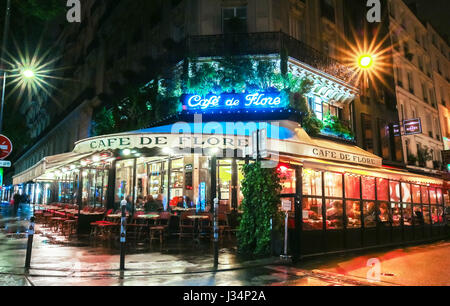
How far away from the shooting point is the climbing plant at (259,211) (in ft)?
27.4

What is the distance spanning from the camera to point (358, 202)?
10.1 meters

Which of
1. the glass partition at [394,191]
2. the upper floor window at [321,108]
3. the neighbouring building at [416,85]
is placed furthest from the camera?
the neighbouring building at [416,85]

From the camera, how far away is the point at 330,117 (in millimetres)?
16531

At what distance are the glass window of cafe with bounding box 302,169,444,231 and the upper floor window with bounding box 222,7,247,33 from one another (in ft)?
26.4

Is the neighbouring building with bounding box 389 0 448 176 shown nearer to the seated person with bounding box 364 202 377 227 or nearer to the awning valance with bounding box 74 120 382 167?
the seated person with bounding box 364 202 377 227

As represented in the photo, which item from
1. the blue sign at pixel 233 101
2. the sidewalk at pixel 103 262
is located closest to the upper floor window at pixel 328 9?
the blue sign at pixel 233 101

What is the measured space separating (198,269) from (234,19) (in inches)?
437

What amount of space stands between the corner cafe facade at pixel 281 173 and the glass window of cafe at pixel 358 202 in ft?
0.09

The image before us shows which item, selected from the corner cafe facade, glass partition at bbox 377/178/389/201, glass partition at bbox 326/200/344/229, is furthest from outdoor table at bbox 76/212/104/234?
glass partition at bbox 377/178/389/201

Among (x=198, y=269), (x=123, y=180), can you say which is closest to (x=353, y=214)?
(x=198, y=269)

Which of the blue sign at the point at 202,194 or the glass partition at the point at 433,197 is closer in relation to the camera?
the blue sign at the point at 202,194

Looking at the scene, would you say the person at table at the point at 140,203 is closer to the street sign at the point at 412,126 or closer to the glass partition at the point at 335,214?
the glass partition at the point at 335,214

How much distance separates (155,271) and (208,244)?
4150 millimetres

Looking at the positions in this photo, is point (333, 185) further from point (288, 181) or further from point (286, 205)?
point (286, 205)
